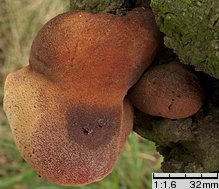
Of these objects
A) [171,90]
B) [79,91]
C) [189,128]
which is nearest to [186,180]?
[189,128]

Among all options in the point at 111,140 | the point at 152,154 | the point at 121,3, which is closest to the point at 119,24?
the point at 121,3

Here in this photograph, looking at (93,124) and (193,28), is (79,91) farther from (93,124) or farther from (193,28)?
(193,28)

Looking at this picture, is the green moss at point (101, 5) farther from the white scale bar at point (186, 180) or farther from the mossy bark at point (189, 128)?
the white scale bar at point (186, 180)

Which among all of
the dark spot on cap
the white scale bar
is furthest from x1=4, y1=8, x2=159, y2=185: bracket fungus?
the white scale bar

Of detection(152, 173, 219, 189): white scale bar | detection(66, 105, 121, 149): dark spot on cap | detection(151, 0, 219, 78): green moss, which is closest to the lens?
detection(151, 0, 219, 78): green moss

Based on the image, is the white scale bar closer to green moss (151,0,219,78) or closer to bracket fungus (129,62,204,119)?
bracket fungus (129,62,204,119)

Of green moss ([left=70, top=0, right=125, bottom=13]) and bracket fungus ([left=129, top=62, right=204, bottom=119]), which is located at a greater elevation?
green moss ([left=70, top=0, right=125, bottom=13])

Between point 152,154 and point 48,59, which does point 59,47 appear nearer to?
point 48,59
